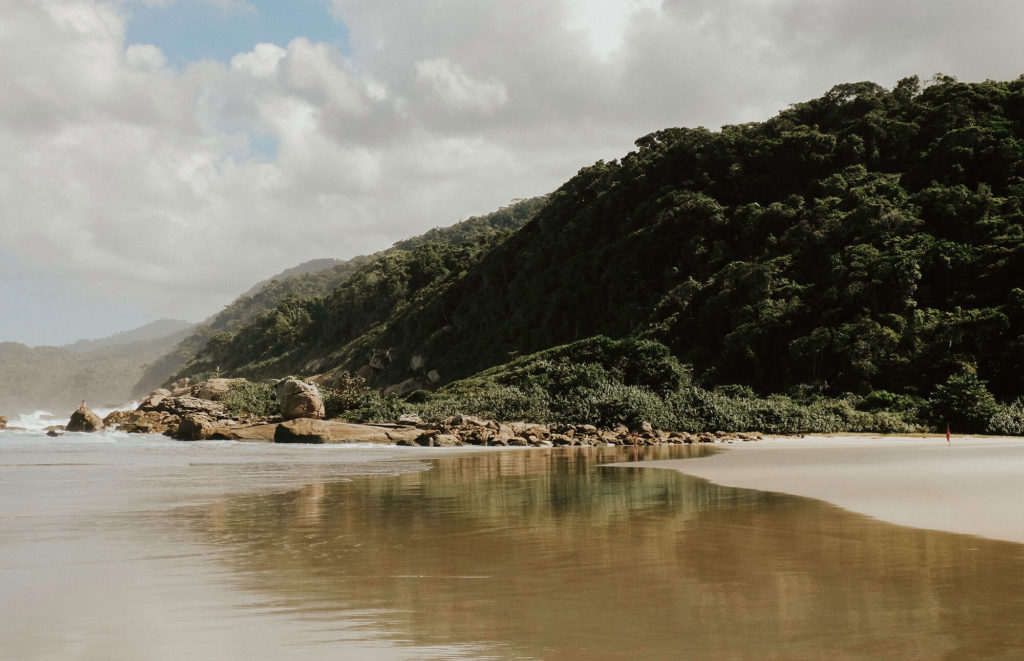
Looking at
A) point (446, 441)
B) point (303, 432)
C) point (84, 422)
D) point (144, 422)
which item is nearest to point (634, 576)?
point (446, 441)

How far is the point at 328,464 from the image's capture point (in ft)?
66.2

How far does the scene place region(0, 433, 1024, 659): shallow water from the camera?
414 centimetres

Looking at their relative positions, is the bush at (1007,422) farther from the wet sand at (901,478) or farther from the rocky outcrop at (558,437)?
the rocky outcrop at (558,437)

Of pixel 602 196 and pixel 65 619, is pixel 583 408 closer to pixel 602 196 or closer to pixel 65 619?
pixel 65 619

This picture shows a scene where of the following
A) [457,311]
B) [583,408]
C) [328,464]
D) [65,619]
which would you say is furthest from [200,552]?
[457,311]

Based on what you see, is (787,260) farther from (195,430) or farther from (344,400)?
(195,430)

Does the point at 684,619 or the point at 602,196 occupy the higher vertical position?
the point at 602,196

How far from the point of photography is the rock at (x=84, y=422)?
4622 cm

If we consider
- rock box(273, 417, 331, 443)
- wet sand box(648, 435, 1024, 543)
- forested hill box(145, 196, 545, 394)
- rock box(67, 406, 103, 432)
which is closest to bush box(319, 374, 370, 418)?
rock box(273, 417, 331, 443)

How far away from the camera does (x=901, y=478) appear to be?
13.2 metres

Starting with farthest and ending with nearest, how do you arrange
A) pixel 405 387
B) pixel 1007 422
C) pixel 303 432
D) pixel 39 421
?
pixel 405 387 < pixel 39 421 < pixel 303 432 < pixel 1007 422

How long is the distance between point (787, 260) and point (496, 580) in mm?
54673

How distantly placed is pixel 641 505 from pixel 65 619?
7.18 meters

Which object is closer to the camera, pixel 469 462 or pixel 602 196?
pixel 469 462
